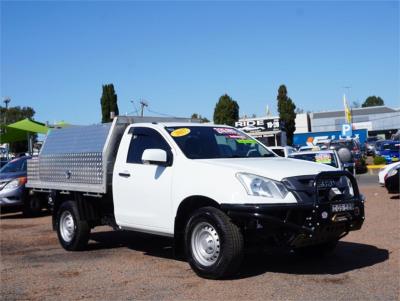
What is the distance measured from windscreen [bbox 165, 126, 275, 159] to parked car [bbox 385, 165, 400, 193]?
7.82 m

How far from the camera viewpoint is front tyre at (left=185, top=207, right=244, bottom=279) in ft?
19.8

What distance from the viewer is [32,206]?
573 inches

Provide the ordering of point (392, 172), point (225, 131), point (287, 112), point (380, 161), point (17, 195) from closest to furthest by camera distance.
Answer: point (225, 131)
point (17, 195)
point (392, 172)
point (380, 161)
point (287, 112)

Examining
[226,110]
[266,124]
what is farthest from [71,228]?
[226,110]

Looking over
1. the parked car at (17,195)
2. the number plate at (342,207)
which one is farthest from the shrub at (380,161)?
the number plate at (342,207)

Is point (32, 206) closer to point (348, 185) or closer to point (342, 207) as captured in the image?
point (348, 185)

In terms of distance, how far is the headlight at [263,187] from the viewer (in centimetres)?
596

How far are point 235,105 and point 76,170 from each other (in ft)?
153

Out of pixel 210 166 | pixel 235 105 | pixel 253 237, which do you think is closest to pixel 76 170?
pixel 210 166

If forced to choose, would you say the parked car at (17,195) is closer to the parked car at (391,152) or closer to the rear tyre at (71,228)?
the rear tyre at (71,228)

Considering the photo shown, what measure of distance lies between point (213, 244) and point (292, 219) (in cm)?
98

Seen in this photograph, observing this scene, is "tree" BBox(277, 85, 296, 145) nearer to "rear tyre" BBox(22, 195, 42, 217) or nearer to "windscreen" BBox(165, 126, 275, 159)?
"rear tyre" BBox(22, 195, 42, 217)

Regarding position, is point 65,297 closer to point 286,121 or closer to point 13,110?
point 286,121

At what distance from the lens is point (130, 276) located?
22.0ft
